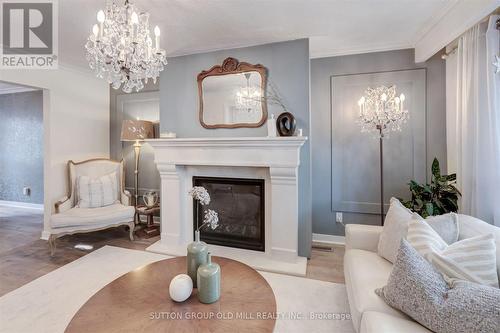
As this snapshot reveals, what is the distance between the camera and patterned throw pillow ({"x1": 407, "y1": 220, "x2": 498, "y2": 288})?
3.91 feet

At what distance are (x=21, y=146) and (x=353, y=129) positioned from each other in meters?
6.32

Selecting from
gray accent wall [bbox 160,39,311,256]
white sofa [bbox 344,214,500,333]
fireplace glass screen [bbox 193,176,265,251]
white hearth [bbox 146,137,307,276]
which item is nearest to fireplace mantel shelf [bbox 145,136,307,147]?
white hearth [bbox 146,137,307,276]

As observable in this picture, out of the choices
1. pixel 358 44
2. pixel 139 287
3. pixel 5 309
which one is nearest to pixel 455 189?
pixel 358 44

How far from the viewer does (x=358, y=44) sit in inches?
116

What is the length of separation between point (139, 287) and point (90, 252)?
2.05 meters

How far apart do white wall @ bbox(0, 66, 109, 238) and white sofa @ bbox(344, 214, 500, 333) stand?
13.2 ft

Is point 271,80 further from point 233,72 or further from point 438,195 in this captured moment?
point 438,195

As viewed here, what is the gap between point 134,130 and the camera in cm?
353

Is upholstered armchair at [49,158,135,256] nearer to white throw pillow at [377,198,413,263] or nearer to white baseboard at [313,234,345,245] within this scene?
white baseboard at [313,234,345,245]

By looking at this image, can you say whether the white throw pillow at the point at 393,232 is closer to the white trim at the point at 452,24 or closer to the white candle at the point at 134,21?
the white trim at the point at 452,24

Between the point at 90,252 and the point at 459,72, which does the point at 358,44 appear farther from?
the point at 90,252

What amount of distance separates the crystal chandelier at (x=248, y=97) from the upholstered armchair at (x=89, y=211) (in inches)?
83.6

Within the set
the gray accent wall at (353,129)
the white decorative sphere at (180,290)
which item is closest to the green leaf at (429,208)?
the gray accent wall at (353,129)

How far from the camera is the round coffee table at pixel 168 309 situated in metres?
1.15
